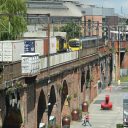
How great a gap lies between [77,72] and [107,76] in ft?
113

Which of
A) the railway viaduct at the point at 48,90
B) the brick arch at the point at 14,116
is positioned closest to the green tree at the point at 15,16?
the railway viaduct at the point at 48,90

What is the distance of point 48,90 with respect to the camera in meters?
48.8

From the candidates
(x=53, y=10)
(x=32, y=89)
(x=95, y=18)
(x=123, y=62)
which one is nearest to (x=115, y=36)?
(x=123, y=62)

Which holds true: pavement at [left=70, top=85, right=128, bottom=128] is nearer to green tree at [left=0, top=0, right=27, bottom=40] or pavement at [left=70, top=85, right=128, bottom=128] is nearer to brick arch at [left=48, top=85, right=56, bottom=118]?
brick arch at [left=48, top=85, right=56, bottom=118]

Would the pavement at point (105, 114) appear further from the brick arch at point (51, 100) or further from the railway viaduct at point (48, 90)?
the brick arch at point (51, 100)

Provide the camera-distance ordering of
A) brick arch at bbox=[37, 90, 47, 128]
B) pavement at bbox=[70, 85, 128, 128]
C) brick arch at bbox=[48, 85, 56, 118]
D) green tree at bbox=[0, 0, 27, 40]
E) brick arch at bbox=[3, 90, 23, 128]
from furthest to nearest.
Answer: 1. pavement at bbox=[70, 85, 128, 128]
2. green tree at bbox=[0, 0, 27, 40]
3. brick arch at bbox=[48, 85, 56, 118]
4. brick arch at bbox=[37, 90, 47, 128]
5. brick arch at bbox=[3, 90, 23, 128]

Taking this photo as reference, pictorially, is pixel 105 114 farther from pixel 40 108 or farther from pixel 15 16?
pixel 40 108

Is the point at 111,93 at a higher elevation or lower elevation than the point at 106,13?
lower

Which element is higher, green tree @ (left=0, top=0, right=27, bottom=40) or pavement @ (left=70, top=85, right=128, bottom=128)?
green tree @ (left=0, top=0, right=27, bottom=40)

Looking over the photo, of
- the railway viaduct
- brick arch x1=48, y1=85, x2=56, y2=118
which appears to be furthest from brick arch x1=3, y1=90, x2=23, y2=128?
brick arch x1=48, y1=85, x2=56, y2=118

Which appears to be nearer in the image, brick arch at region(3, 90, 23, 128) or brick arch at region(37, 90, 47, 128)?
brick arch at region(3, 90, 23, 128)

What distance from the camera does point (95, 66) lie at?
274ft

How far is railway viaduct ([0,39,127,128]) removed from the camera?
3631 cm

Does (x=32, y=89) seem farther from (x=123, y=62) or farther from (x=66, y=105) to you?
(x=123, y=62)
